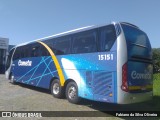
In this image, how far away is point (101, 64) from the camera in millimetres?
8953

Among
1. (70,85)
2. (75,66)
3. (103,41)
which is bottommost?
(70,85)

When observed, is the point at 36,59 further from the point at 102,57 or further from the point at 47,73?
the point at 102,57

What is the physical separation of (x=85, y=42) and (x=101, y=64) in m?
1.56

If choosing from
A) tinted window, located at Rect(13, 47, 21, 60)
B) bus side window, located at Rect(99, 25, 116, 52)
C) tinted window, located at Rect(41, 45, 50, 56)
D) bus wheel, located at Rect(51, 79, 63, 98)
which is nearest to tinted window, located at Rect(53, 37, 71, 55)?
tinted window, located at Rect(41, 45, 50, 56)

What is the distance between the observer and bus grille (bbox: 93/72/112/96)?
853 cm

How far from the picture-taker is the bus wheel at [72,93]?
10.3m

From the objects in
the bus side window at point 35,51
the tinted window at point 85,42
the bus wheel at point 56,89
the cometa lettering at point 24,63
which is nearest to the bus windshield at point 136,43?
the tinted window at point 85,42

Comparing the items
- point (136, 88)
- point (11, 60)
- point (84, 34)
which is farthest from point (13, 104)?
point (11, 60)

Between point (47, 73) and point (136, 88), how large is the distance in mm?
5656

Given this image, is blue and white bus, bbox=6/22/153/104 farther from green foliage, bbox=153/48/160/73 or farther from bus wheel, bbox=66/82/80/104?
green foliage, bbox=153/48/160/73

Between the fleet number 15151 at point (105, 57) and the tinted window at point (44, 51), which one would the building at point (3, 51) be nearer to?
the tinted window at point (44, 51)

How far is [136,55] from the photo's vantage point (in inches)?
351

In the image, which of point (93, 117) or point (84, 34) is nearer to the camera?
point (93, 117)

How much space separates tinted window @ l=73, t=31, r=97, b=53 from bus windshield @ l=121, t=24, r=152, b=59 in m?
1.42
